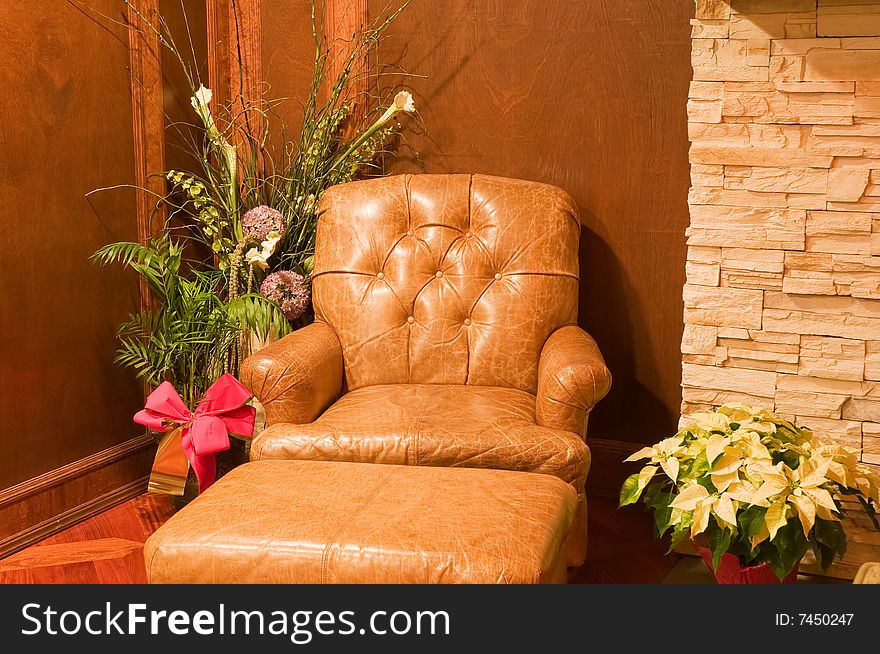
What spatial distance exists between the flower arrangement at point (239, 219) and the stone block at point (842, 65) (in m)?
1.23

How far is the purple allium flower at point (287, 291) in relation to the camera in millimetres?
2848

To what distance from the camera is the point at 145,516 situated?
2803mm

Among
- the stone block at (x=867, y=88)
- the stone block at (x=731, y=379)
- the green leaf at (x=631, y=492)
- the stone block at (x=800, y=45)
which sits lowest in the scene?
the green leaf at (x=631, y=492)

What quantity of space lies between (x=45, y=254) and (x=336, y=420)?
3.52 feet

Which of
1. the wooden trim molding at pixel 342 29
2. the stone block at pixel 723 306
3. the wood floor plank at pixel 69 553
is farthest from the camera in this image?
the wooden trim molding at pixel 342 29

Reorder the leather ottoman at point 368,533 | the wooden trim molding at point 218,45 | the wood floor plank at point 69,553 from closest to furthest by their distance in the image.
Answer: the leather ottoman at point 368,533 < the wood floor plank at point 69,553 < the wooden trim molding at point 218,45

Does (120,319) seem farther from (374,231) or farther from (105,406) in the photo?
(374,231)

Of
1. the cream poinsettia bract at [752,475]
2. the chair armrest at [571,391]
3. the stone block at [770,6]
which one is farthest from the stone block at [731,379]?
the stone block at [770,6]

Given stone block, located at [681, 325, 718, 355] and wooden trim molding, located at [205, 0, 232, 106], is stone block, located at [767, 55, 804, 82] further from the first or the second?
wooden trim molding, located at [205, 0, 232, 106]

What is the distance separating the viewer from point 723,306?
2357mm

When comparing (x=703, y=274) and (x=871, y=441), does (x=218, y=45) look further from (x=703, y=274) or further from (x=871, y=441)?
(x=871, y=441)

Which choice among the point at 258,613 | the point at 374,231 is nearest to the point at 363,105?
the point at 374,231

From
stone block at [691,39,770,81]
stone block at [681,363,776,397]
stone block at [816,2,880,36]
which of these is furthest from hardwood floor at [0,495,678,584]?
→ stone block at [816,2,880,36]

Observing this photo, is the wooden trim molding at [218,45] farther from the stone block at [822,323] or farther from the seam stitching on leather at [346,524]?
the stone block at [822,323]
